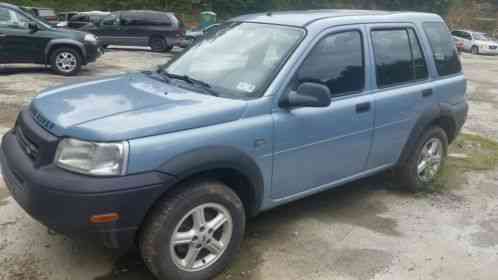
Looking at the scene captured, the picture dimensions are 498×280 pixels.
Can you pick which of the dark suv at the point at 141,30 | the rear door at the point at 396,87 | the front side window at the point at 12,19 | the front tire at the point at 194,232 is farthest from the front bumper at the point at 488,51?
the front tire at the point at 194,232

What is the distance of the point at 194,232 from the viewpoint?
325 centimetres

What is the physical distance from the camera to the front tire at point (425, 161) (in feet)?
16.6

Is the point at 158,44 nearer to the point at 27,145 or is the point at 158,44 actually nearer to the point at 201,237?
the point at 27,145

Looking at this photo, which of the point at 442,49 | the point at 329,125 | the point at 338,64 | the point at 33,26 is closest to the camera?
the point at 329,125

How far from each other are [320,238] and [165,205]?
1.61m

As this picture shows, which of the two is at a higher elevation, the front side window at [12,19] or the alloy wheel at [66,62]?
the front side window at [12,19]

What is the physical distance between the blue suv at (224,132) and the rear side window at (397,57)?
2 centimetres

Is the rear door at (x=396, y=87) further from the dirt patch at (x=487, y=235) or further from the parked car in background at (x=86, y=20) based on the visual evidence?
the parked car in background at (x=86, y=20)

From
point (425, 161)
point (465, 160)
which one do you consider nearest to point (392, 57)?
point (425, 161)

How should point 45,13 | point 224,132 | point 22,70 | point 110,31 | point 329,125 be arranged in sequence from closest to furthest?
point 224,132
point 329,125
point 22,70
point 110,31
point 45,13

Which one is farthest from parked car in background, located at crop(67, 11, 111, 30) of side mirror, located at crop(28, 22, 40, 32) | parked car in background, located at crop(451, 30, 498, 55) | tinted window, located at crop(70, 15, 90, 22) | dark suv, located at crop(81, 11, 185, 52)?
parked car in background, located at crop(451, 30, 498, 55)

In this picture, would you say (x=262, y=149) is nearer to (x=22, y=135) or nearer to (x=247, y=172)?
(x=247, y=172)

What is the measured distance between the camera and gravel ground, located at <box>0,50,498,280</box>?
3562 mm

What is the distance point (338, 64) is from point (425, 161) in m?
1.83
